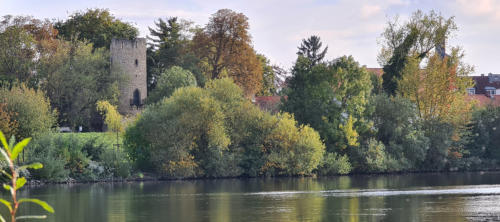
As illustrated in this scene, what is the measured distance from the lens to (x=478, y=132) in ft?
207

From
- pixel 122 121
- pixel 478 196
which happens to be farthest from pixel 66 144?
pixel 478 196

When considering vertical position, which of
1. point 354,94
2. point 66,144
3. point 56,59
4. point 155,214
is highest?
point 56,59

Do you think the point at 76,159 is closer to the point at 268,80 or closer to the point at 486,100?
the point at 268,80

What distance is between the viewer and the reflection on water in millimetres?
28922

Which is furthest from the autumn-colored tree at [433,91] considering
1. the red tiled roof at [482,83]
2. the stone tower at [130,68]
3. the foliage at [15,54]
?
the red tiled roof at [482,83]

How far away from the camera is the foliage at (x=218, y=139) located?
173 ft

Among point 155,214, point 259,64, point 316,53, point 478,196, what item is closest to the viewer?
point 155,214

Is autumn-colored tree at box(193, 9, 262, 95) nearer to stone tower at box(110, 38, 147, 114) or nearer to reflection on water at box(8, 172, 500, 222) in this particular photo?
stone tower at box(110, 38, 147, 114)

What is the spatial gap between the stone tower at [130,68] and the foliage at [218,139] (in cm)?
1431

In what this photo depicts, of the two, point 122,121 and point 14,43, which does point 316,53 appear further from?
point 14,43

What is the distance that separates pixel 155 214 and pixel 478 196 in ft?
51.4

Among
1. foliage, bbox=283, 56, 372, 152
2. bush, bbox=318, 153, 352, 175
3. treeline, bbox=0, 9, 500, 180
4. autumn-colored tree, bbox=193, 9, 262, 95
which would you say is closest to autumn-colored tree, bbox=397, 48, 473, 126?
treeline, bbox=0, 9, 500, 180

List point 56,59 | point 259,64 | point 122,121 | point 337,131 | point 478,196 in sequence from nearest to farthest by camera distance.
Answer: point 478,196
point 337,131
point 122,121
point 56,59
point 259,64

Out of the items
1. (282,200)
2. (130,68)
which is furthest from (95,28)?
(282,200)
